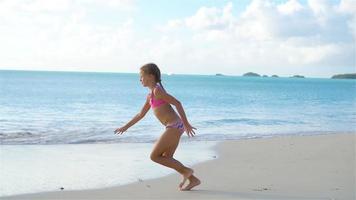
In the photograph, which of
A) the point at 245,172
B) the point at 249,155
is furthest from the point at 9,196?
the point at 249,155

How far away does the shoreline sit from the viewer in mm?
6262

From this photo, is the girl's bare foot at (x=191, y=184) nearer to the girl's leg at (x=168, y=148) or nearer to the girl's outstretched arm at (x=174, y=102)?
the girl's leg at (x=168, y=148)

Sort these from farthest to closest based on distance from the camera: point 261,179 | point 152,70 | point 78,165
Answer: point 78,165, point 261,179, point 152,70

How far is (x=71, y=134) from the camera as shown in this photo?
14641 mm

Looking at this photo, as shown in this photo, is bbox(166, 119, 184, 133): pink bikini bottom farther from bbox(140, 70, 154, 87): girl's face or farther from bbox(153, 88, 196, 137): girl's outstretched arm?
A: bbox(140, 70, 154, 87): girl's face

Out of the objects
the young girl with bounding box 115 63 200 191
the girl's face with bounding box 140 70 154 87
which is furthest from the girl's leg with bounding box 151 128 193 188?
the girl's face with bounding box 140 70 154 87

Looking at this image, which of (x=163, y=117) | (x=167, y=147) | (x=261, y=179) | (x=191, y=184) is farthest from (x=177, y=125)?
(x=261, y=179)

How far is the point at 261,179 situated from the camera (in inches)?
290

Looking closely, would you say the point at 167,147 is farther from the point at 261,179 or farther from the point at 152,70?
the point at 261,179

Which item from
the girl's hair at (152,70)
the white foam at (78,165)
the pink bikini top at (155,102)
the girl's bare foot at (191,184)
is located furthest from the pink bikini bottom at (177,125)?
the white foam at (78,165)

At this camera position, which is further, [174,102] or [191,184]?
[191,184]

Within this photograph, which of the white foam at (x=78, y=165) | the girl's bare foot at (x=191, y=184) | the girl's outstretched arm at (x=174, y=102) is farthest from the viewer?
the white foam at (x=78, y=165)

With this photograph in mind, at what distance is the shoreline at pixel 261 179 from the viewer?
6.26 m

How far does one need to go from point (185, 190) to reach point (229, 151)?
14.9 ft
